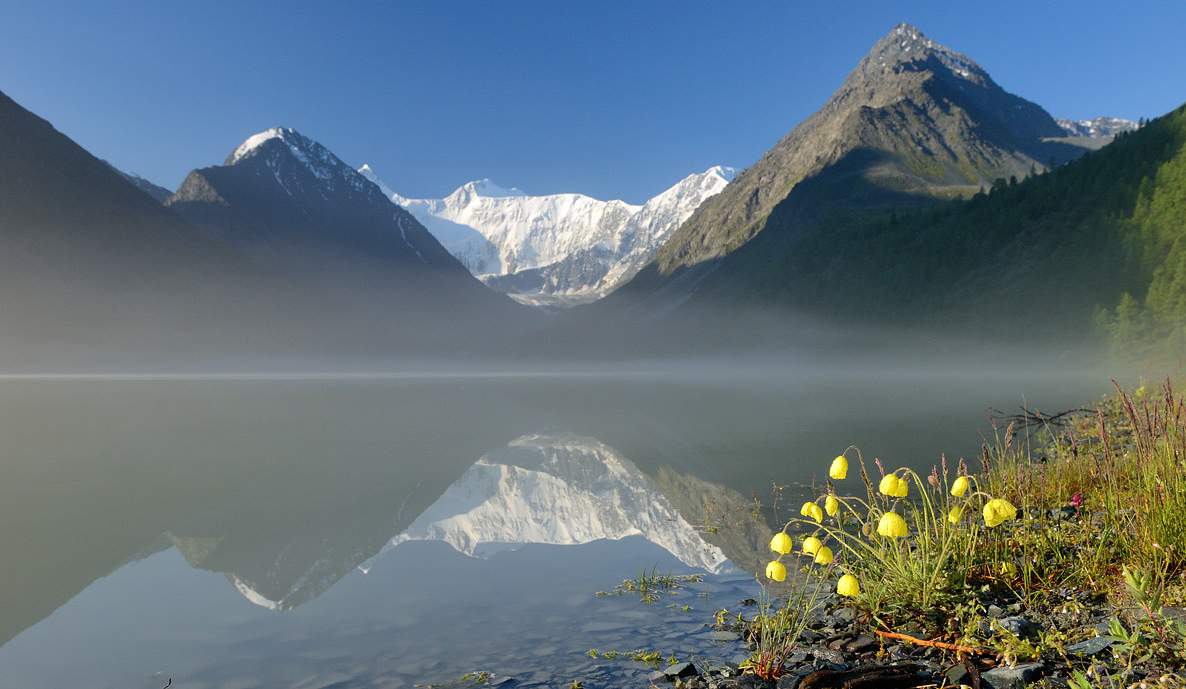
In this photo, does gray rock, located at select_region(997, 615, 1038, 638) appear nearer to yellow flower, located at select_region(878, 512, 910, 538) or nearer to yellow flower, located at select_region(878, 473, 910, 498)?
yellow flower, located at select_region(878, 512, 910, 538)

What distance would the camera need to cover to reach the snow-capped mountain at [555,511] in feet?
50.9

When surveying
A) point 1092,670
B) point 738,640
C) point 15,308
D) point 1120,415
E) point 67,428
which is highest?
→ point 15,308

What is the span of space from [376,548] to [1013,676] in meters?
12.8

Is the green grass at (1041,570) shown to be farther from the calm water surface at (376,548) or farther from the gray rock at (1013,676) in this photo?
the calm water surface at (376,548)

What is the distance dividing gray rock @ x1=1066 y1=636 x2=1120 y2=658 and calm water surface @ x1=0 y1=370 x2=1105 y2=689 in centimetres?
368

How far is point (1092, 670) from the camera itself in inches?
225

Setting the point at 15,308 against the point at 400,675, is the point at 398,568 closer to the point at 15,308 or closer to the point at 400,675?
the point at 400,675

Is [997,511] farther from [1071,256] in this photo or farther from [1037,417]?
[1071,256]

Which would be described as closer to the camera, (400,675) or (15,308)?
(400,675)

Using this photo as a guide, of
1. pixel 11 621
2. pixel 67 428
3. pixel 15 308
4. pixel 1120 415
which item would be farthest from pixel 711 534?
pixel 15 308

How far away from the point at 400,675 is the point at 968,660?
21.1 ft

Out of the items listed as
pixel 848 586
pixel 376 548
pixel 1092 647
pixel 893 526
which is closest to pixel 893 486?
pixel 893 526

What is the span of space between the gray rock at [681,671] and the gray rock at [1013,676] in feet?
9.67

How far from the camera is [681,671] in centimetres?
753
